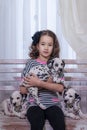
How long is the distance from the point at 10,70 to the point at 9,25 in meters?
0.38

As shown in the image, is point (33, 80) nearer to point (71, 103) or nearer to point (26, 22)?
point (71, 103)

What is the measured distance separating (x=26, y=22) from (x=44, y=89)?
2.28 ft

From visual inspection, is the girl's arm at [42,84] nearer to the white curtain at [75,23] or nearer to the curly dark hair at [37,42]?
the curly dark hair at [37,42]

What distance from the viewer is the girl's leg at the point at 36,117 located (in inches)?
77.0

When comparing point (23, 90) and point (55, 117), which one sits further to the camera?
point (23, 90)

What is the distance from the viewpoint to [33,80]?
215 centimetres

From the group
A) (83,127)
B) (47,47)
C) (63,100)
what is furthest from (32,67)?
(83,127)

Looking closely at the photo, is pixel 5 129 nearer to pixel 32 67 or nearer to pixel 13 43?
pixel 32 67

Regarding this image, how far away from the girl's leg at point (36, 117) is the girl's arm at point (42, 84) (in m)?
0.16

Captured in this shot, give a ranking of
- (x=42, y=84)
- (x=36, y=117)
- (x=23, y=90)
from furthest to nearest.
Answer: (x=23, y=90), (x=42, y=84), (x=36, y=117)

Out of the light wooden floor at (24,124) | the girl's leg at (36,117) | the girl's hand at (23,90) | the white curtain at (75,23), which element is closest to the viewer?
the girl's leg at (36,117)

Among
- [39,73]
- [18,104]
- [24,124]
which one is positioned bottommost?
[24,124]

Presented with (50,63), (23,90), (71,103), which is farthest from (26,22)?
(71,103)

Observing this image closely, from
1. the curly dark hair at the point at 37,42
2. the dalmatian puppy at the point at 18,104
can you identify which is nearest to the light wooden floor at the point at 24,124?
the dalmatian puppy at the point at 18,104
